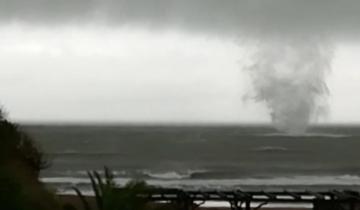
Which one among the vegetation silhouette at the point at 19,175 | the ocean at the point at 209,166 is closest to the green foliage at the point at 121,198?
the vegetation silhouette at the point at 19,175

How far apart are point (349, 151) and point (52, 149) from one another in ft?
104

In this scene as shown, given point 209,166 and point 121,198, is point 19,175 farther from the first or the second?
point 209,166

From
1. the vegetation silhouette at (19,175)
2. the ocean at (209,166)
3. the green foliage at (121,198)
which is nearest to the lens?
the green foliage at (121,198)

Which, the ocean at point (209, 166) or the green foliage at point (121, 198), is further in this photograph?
the ocean at point (209, 166)

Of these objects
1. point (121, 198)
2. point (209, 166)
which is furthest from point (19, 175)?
point (209, 166)

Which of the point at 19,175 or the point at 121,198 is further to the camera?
the point at 19,175

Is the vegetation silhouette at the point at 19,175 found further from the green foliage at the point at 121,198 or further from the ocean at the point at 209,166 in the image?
the ocean at the point at 209,166

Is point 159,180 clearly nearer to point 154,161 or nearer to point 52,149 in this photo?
point 154,161

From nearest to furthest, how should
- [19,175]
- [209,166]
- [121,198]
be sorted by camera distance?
[121,198], [19,175], [209,166]

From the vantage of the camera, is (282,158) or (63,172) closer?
(63,172)

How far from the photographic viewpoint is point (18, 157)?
19781mm

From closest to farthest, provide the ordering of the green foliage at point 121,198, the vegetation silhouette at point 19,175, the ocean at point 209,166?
the green foliage at point 121,198
the vegetation silhouette at point 19,175
the ocean at point 209,166

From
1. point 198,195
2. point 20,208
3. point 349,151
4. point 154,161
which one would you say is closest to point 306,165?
point 154,161

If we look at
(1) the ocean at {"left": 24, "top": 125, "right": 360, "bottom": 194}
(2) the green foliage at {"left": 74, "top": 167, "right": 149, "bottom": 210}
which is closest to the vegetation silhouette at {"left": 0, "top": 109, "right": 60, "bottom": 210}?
(2) the green foliage at {"left": 74, "top": 167, "right": 149, "bottom": 210}
